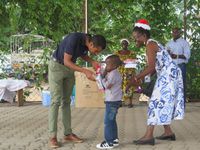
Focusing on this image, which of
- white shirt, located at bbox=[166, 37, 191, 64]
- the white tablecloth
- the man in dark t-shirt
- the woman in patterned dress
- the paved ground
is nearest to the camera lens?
the man in dark t-shirt

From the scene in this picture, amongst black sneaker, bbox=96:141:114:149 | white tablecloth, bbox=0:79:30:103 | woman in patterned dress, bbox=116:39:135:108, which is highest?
woman in patterned dress, bbox=116:39:135:108

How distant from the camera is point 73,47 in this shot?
6.10m

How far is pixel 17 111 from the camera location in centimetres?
1067

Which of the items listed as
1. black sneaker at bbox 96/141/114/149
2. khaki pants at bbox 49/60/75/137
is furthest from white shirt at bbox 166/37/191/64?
black sneaker at bbox 96/141/114/149

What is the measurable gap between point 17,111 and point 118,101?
4959 millimetres

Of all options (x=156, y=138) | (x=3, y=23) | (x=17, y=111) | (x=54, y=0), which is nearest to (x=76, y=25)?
(x=54, y=0)

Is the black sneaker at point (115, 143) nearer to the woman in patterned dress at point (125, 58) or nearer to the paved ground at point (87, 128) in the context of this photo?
the paved ground at point (87, 128)

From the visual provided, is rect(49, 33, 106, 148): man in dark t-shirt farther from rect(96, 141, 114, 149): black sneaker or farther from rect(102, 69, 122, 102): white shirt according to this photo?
rect(96, 141, 114, 149): black sneaker

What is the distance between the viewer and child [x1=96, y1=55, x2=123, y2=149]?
240 inches

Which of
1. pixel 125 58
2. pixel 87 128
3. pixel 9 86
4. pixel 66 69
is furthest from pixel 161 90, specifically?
pixel 9 86

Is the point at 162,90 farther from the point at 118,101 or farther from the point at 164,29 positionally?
the point at 164,29

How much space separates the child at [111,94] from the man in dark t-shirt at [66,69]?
21cm

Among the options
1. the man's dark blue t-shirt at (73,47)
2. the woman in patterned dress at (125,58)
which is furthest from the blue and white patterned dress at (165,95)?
the woman in patterned dress at (125,58)

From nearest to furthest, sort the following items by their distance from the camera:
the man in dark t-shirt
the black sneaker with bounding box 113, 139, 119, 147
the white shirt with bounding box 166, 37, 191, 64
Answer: the man in dark t-shirt, the black sneaker with bounding box 113, 139, 119, 147, the white shirt with bounding box 166, 37, 191, 64
